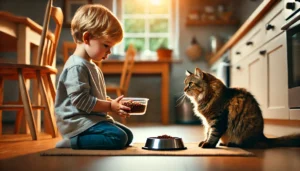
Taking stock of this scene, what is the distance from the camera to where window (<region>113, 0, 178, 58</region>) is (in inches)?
245

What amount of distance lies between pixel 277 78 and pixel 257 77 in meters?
0.64

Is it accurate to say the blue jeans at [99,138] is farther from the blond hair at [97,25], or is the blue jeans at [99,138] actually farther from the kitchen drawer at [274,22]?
the kitchen drawer at [274,22]

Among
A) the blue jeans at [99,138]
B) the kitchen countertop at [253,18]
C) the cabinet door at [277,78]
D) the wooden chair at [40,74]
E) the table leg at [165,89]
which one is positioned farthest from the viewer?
the table leg at [165,89]

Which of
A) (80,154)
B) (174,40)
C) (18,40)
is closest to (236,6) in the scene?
(174,40)

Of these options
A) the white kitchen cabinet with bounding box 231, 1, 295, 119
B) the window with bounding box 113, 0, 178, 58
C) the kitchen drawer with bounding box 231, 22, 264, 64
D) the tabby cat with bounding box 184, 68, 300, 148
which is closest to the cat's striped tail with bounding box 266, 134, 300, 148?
the tabby cat with bounding box 184, 68, 300, 148

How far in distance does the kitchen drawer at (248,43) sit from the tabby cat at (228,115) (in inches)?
42.1

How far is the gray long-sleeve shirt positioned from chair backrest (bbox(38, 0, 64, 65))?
3.20ft

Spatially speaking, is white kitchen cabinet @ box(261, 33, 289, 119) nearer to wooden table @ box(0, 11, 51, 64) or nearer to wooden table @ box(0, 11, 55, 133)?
wooden table @ box(0, 11, 55, 133)

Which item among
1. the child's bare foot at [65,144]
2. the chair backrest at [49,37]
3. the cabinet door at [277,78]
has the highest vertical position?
the chair backrest at [49,37]

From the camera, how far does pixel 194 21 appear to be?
5.86 metres

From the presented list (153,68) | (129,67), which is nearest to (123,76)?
(129,67)

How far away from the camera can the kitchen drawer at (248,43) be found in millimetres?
3146

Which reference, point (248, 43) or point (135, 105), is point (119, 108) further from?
point (248, 43)

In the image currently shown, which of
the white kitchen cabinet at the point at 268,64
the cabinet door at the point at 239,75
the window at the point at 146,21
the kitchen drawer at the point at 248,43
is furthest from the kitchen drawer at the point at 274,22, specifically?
the window at the point at 146,21
